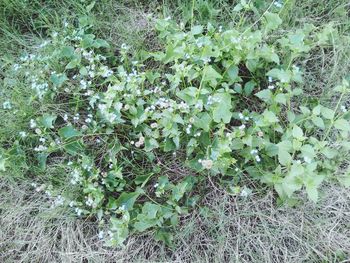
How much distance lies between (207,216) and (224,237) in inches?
4.8

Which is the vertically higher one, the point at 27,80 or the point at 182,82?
the point at 182,82

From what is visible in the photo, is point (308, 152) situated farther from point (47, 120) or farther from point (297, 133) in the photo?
point (47, 120)

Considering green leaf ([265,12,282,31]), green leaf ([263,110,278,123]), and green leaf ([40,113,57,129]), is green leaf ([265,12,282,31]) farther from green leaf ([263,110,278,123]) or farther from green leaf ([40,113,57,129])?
green leaf ([40,113,57,129])

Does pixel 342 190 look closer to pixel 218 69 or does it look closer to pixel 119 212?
pixel 218 69

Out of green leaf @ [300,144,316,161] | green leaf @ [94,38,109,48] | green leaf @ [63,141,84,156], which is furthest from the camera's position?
green leaf @ [94,38,109,48]

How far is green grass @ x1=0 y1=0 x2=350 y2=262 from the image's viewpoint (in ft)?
6.47

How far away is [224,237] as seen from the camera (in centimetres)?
199

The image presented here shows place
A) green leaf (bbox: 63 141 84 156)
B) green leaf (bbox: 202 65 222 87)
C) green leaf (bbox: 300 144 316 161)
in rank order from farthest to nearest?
green leaf (bbox: 63 141 84 156), green leaf (bbox: 202 65 222 87), green leaf (bbox: 300 144 316 161)

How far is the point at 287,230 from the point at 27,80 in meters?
1.49

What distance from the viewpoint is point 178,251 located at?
1.99 metres

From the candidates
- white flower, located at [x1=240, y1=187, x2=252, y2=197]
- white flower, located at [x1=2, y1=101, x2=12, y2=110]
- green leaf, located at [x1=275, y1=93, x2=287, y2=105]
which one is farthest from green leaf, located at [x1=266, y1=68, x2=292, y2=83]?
white flower, located at [x1=2, y1=101, x2=12, y2=110]

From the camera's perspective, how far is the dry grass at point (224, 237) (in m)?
1.96

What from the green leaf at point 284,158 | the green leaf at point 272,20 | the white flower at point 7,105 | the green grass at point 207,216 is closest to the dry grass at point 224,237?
the green grass at point 207,216

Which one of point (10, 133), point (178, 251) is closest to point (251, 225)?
point (178, 251)
